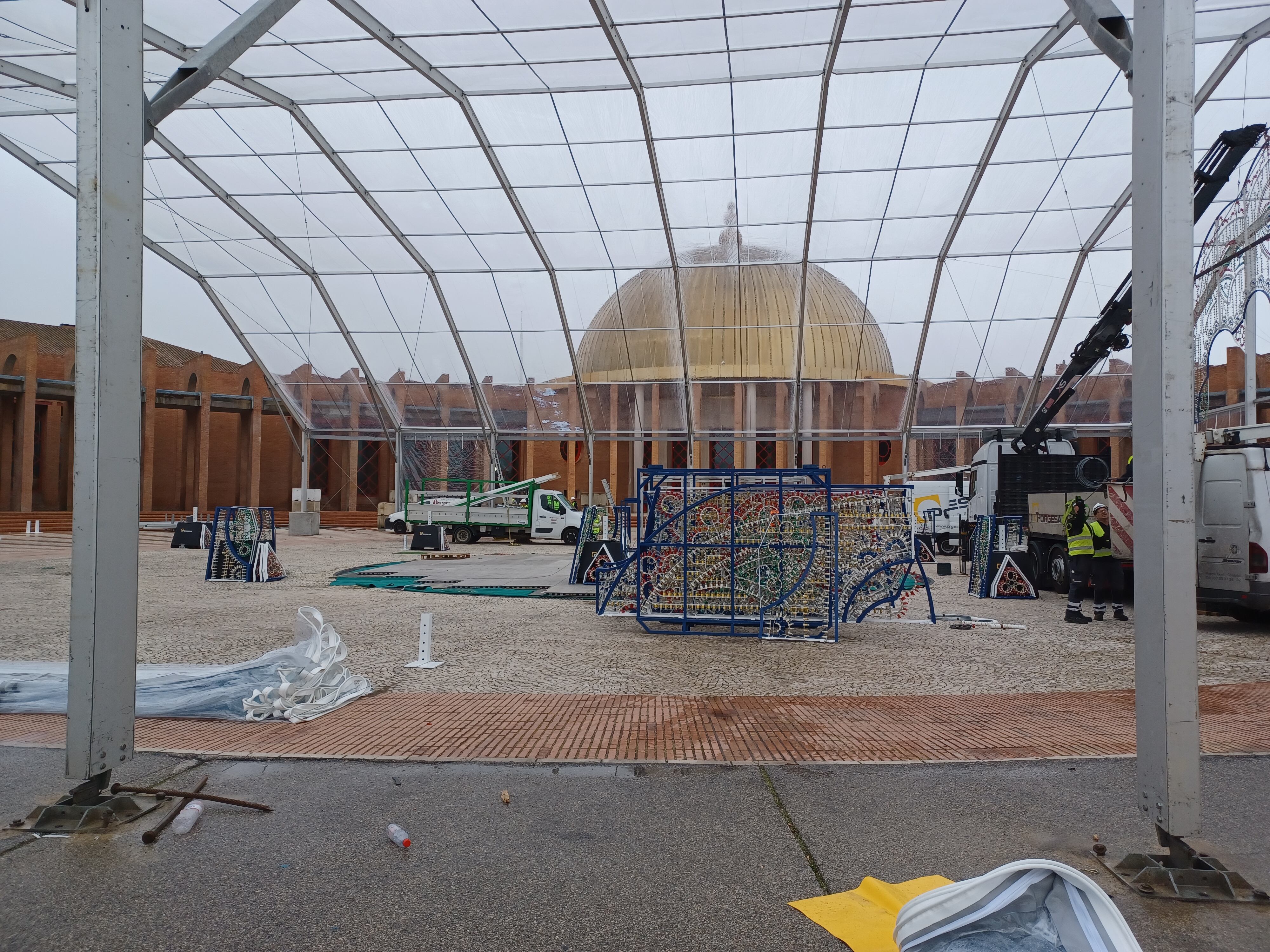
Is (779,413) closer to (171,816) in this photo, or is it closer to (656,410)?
(656,410)

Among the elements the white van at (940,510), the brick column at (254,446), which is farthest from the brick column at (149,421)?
the white van at (940,510)

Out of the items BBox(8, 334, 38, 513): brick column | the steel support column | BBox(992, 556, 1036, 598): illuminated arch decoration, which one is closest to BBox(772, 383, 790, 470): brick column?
BBox(992, 556, 1036, 598): illuminated arch decoration

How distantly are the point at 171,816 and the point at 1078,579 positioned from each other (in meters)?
12.4

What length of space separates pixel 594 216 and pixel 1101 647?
21013 millimetres

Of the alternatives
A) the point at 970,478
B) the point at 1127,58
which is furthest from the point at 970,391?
the point at 1127,58

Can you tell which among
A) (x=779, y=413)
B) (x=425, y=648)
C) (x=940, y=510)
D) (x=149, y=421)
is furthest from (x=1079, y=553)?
(x=149, y=421)

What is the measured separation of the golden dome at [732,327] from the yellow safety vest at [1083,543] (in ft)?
56.3

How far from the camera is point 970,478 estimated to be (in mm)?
25672

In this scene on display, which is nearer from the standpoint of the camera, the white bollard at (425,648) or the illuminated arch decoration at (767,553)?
the white bollard at (425,648)

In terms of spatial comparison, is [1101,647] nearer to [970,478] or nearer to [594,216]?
[970,478]

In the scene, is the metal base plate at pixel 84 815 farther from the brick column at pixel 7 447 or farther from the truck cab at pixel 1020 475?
the brick column at pixel 7 447

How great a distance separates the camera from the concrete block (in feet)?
119

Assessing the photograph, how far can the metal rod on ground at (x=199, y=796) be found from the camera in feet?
14.6

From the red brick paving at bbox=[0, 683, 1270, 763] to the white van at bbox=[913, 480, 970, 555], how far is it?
78.2 feet
